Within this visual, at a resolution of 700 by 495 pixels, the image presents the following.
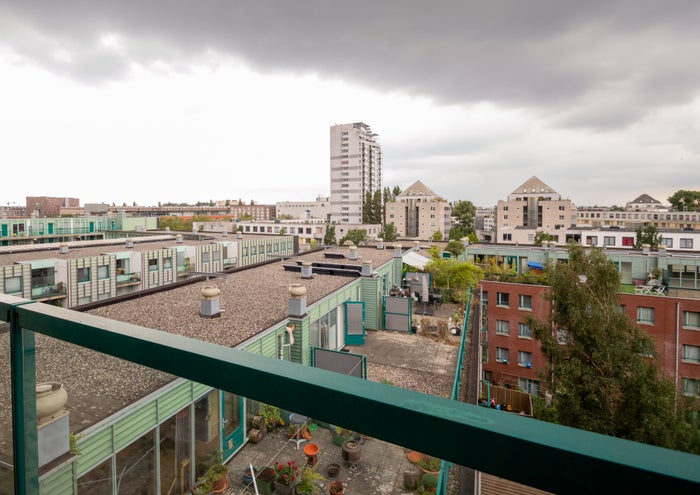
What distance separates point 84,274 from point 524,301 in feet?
117

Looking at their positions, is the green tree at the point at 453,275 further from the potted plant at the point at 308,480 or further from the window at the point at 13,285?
the window at the point at 13,285

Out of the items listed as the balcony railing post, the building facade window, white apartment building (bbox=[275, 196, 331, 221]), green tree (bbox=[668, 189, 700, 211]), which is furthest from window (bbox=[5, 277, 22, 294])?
green tree (bbox=[668, 189, 700, 211])

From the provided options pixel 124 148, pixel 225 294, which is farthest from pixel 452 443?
pixel 124 148

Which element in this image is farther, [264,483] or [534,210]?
[534,210]

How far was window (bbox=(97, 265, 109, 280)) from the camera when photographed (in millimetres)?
28609

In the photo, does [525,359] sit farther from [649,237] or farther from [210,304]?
[649,237]

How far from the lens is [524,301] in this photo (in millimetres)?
34688

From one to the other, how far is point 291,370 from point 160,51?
57.3 feet

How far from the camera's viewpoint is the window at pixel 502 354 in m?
35.9

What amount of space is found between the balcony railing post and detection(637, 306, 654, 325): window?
39.0 meters

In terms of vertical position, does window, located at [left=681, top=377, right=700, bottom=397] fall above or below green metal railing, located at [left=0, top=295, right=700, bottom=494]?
below

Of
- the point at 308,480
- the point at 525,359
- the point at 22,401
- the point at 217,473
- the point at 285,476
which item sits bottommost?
the point at 525,359

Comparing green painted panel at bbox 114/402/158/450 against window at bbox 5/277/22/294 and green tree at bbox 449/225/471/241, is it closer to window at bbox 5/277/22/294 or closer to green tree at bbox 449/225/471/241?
window at bbox 5/277/22/294

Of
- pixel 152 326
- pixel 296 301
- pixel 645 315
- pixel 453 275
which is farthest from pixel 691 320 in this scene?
pixel 152 326
